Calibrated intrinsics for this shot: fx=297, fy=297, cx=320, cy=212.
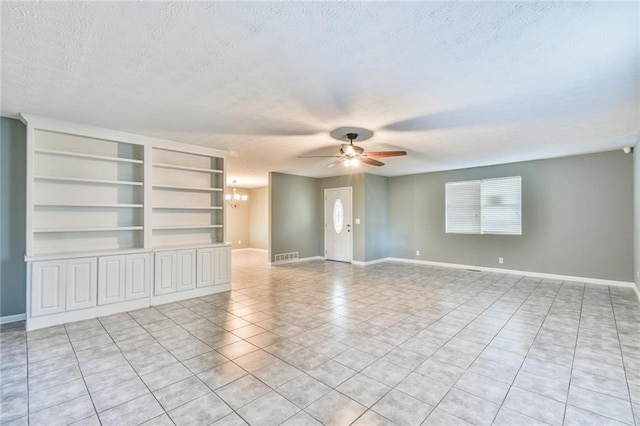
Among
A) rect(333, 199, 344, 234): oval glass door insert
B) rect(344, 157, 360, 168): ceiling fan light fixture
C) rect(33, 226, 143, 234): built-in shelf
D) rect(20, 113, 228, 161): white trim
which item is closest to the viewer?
rect(20, 113, 228, 161): white trim

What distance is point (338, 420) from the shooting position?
189 cm

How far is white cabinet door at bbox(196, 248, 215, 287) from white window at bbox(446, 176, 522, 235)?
5629 mm

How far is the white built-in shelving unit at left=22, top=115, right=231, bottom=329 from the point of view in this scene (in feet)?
11.9

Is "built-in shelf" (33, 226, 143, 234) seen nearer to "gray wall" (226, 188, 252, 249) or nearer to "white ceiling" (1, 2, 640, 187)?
"white ceiling" (1, 2, 640, 187)

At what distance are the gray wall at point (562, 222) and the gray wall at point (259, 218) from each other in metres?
5.84

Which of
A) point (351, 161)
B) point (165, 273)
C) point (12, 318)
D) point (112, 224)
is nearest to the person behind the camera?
point (12, 318)

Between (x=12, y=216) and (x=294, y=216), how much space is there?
5.69 meters

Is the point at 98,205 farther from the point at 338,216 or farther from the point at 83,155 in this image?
the point at 338,216

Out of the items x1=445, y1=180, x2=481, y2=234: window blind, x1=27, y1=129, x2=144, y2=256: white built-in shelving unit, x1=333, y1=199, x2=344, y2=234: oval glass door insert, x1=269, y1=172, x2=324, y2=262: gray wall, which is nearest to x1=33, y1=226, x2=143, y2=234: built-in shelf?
x1=27, y1=129, x2=144, y2=256: white built-in shelving unit

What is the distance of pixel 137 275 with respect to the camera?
4.22 m

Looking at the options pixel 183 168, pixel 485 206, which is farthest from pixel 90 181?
pixel 485 206

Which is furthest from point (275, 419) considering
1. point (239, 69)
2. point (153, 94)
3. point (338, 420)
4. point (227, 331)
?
point (153, 94)

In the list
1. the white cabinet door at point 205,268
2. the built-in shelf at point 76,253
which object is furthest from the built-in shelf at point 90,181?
the white cabinet door at point 205,268

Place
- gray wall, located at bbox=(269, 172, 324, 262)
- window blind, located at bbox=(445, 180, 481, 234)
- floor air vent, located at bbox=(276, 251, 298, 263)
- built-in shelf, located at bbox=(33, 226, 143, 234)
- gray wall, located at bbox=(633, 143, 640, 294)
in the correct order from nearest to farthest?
built-in shelf, located at bbox=(33, 226, 143, 234)
gray wall, located at bbox=(633, 143, 640, 294)
window blind, located at bbox=(445, 180, 481, 234)
gray wall, located at bbox=(269, 172, 324, 262)
floor air vent, located at bbox=(276, 251, 298, 263)
